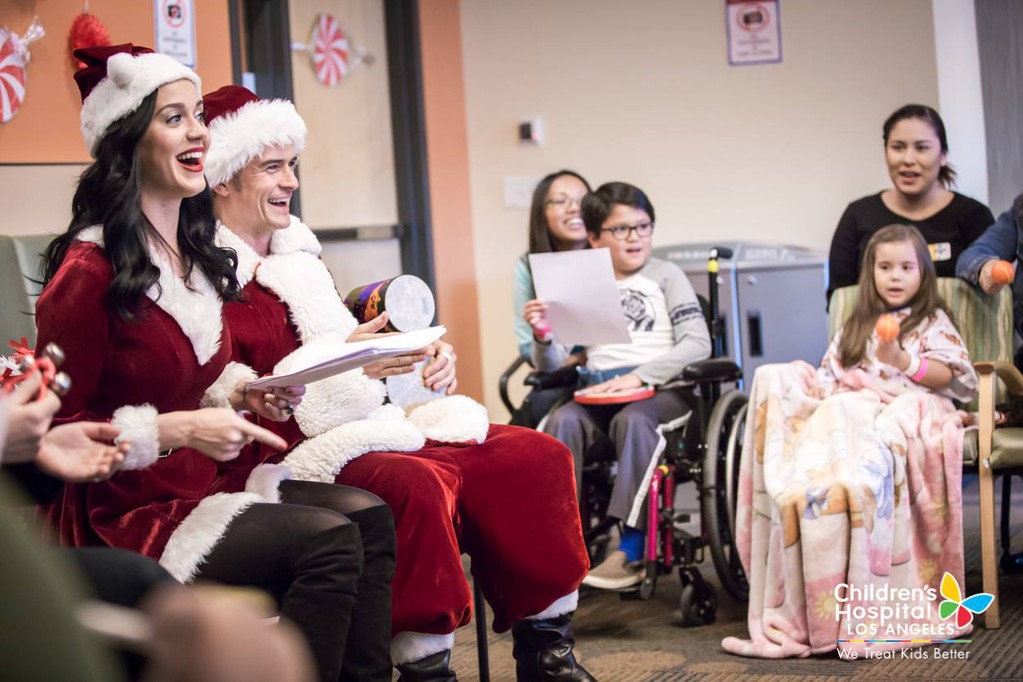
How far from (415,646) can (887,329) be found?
1305mm

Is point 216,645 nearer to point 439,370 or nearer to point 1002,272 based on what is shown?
point 439,370

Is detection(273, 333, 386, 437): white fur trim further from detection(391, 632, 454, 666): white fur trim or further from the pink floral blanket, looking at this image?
the pink floral blanket

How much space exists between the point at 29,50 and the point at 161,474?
1222 mm

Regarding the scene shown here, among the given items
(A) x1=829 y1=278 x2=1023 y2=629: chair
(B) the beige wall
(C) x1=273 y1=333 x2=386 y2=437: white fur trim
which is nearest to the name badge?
(A) x1=829 y1=278 x2=1023 y2=629: chair

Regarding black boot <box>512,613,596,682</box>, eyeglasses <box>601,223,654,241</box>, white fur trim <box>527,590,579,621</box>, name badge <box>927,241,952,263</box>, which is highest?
eyeglasses <box>601,223,654,241</box>

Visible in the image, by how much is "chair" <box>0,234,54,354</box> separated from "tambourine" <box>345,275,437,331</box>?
59cm

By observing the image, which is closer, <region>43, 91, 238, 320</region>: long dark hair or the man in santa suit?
<region>43, 91, 238, 320</region>: long dark hair

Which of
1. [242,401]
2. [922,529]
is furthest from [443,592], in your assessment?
[922,529]

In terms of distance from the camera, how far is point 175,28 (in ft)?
9.50

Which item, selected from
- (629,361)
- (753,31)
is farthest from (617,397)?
(753,31)

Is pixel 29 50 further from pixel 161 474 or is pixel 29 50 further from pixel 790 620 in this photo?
pixel 790 620

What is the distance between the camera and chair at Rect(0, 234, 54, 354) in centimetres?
217

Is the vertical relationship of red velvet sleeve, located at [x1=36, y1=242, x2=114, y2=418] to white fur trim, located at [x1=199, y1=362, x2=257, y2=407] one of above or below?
above

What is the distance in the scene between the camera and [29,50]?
2.54 m
